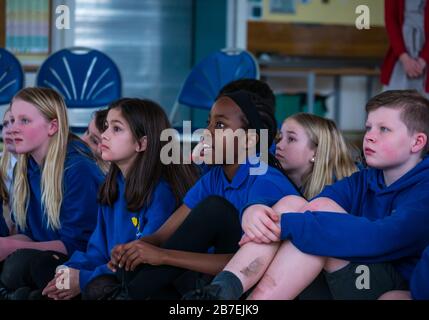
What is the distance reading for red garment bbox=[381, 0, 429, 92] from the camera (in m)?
4.12

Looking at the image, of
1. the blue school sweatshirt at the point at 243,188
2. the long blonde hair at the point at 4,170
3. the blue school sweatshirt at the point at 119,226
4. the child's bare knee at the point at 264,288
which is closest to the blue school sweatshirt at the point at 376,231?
the child's bare knee at the point at 264,288

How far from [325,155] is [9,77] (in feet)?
7.37

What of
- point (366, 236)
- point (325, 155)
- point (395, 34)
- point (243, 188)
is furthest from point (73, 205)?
point (395, 34)

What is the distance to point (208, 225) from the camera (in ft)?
7.27

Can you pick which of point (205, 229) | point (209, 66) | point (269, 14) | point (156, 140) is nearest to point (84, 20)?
point (209, 66)

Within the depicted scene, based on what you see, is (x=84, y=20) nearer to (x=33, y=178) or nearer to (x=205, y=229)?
(x=33, y=178)

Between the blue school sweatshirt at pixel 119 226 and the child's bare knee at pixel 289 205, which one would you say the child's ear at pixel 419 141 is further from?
the blue school sweatshirt at pixel 119 226

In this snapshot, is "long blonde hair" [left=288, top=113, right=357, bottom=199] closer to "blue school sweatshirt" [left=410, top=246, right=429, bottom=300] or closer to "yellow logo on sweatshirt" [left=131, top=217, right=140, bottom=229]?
"yellow logo on sweatshirt" [left=131, top=217, right=140, bottom=229]

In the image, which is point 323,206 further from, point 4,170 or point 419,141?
point 4,170

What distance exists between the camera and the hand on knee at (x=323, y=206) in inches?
82.5

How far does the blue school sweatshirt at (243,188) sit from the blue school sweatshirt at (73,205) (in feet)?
1.78

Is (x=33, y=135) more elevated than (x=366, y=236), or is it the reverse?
(x=33, y=135)

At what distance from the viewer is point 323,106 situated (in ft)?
25.5
